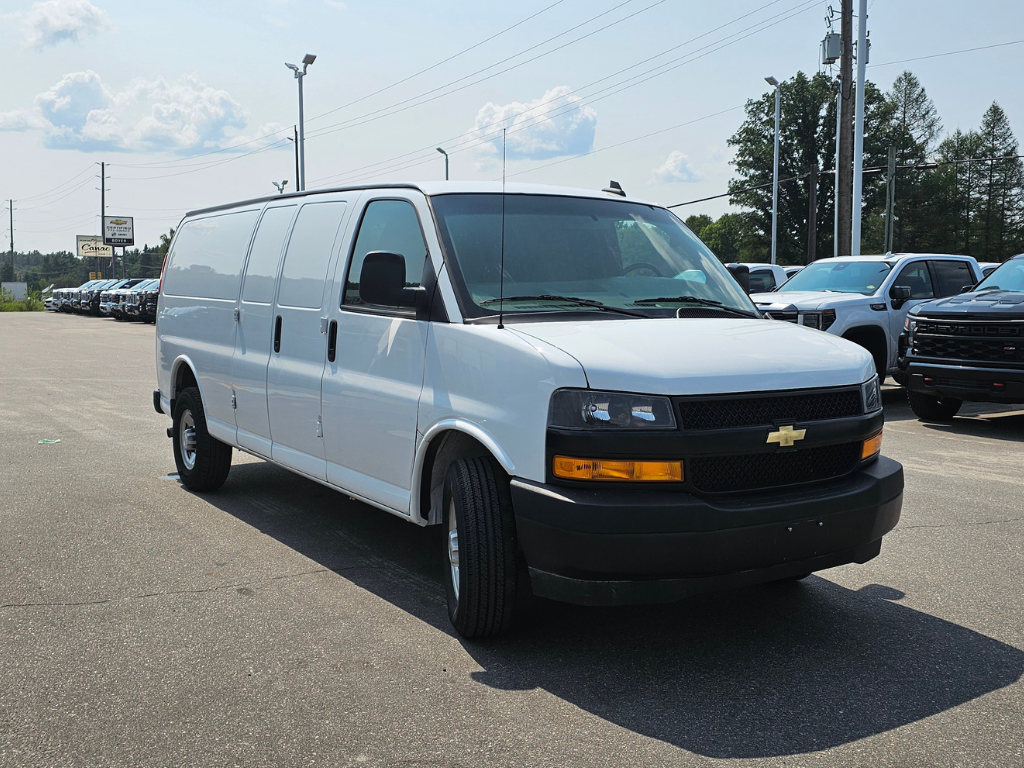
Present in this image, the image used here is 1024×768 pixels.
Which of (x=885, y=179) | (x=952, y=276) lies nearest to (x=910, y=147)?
(x=885, y=179)

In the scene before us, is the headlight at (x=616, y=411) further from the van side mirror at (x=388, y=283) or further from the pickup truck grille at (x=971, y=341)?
the pickup truck grille at (x=971, y=341)

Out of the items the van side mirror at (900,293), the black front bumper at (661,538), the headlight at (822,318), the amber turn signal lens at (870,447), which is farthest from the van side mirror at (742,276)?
the van side mirror at (900,293)

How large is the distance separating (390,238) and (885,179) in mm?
75600

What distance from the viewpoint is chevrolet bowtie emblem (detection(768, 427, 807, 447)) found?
3867 mm

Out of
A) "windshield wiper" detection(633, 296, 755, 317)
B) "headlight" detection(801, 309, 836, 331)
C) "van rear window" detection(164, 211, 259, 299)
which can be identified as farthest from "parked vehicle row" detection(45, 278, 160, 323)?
"windshield wiper" detection(633, 296, 755, 317)

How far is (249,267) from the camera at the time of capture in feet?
21.1

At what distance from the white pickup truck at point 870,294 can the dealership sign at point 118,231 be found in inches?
3599

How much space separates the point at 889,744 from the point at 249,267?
465 cm

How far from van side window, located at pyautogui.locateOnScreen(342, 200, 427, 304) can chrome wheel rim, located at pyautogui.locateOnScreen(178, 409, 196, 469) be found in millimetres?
2511

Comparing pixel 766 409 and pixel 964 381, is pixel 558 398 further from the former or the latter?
pixel 964 381

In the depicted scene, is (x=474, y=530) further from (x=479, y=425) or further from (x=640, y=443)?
(x=640, y=443)

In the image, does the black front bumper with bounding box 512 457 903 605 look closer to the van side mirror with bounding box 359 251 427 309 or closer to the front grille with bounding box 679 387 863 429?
the front grille with bounding box 679 387 863 429

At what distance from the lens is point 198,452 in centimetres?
715

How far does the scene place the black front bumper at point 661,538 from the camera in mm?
3658
